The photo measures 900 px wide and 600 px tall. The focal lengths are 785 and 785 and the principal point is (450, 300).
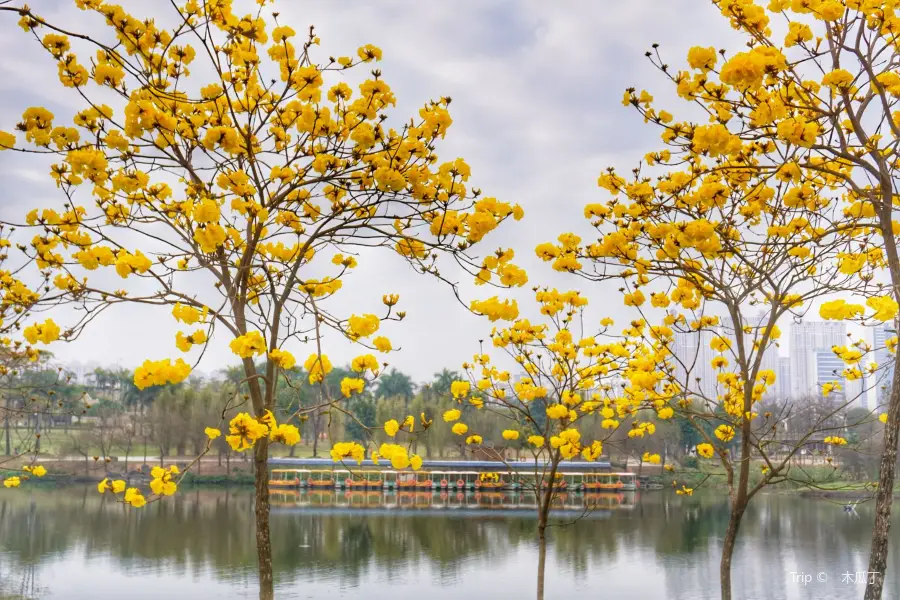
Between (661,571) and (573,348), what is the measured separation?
439 inches

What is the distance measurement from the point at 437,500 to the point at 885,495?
2515cm

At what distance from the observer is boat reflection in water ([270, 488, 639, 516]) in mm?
25594

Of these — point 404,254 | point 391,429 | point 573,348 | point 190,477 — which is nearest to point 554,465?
point 573,348

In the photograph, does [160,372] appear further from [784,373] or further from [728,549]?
[784,373]

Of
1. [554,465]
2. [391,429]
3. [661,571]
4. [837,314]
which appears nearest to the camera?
[391,429]

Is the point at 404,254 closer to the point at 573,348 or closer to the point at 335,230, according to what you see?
the point at 335,230

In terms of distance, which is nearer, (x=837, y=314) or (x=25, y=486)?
(x=837, y=314)

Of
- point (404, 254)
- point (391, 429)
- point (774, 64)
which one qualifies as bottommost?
point (391, 429)

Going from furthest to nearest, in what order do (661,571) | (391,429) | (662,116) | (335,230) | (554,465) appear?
(661,571), (554,465), (662,116), (335,230), (391,429)

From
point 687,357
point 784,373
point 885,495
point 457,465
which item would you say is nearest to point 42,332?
point 885,495

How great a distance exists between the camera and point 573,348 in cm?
625

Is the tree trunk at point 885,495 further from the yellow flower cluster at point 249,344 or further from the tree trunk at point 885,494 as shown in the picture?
the yellow flower cluster at point 249,344

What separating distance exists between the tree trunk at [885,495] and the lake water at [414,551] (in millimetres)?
5761

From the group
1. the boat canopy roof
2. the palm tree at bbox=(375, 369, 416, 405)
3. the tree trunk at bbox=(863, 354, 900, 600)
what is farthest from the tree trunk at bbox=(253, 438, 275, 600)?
the palm tree at bbox=(375, 369, 416, 405)
